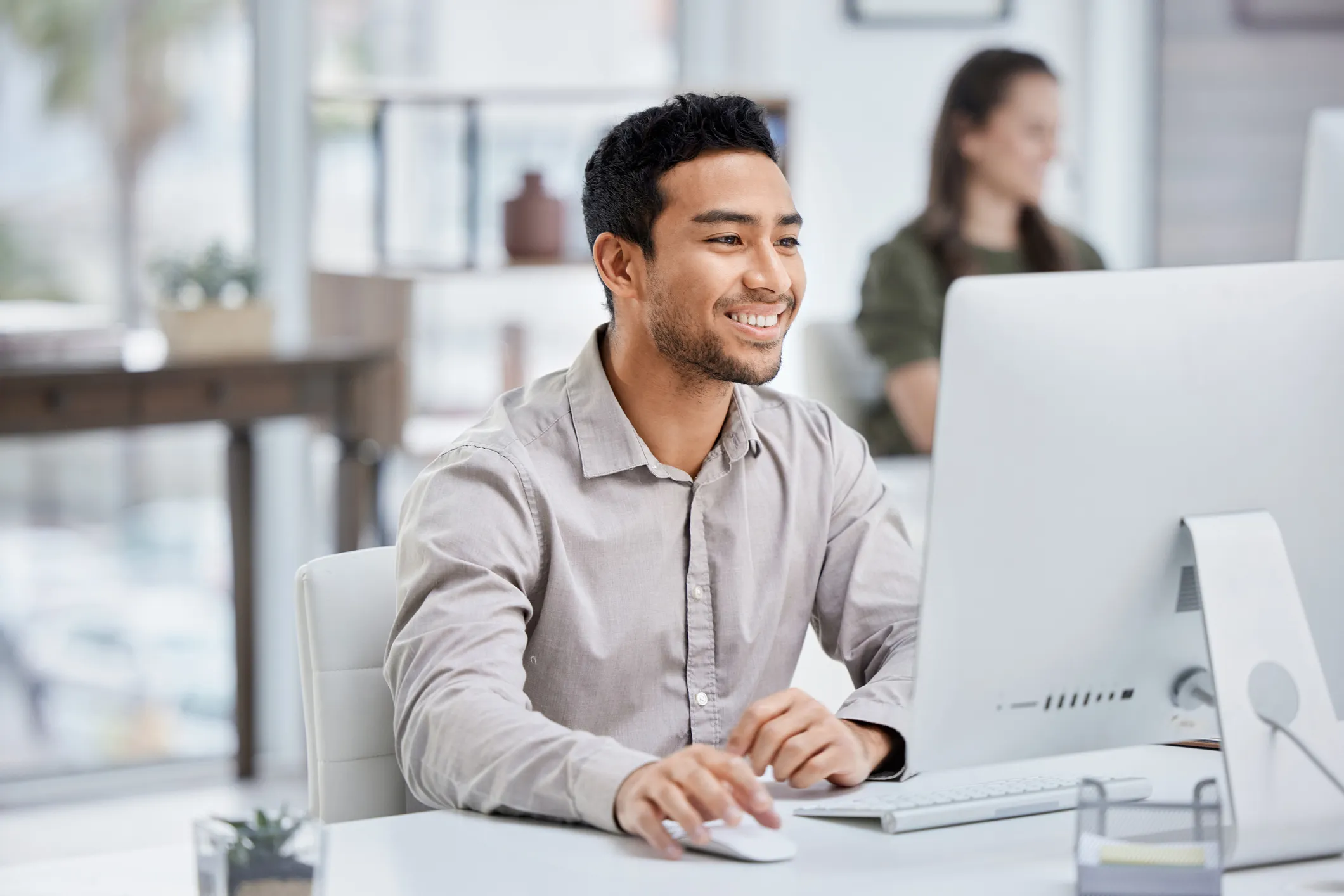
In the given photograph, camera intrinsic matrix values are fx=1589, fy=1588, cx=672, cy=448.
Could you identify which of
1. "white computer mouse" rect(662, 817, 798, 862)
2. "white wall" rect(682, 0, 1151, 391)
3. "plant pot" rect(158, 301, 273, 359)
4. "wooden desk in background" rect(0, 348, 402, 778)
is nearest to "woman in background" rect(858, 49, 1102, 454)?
"white wall" rect(682, 0, 1151, 391)

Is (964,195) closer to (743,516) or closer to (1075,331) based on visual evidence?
(743,516)

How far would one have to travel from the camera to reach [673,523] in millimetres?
1460

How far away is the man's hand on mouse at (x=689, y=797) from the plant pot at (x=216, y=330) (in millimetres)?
2067

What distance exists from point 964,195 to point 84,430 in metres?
1.64

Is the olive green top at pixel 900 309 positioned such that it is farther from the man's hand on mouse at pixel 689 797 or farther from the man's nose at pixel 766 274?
the man's hand on mouse at pixel 689 797

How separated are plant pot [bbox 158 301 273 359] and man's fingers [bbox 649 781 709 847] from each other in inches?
82.1

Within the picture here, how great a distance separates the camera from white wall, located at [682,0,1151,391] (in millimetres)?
3572

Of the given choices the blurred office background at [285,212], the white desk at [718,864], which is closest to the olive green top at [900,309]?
the blurred office background at [285,212]

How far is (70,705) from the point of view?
327cm

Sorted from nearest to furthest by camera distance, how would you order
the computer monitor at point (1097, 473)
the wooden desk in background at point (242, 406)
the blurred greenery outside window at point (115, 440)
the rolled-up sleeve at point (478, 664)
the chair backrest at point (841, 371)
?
1. the computer monitor at point (1097, 473)
2. the rolled-up sleeve at point (478, 664)
3. the wooden desk in background at point (242, 406)
4. the chair backrest at point (841, 371)
5. the blurred greenery outside window at point (115, 440)

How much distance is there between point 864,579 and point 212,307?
1.86m

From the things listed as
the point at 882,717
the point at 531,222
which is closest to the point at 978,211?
the point at 531,222

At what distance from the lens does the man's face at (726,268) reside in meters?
1.44

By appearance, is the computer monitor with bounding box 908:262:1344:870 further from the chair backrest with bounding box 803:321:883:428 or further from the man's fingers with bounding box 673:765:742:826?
the chair backrest with bounding box 803:321:883:428
